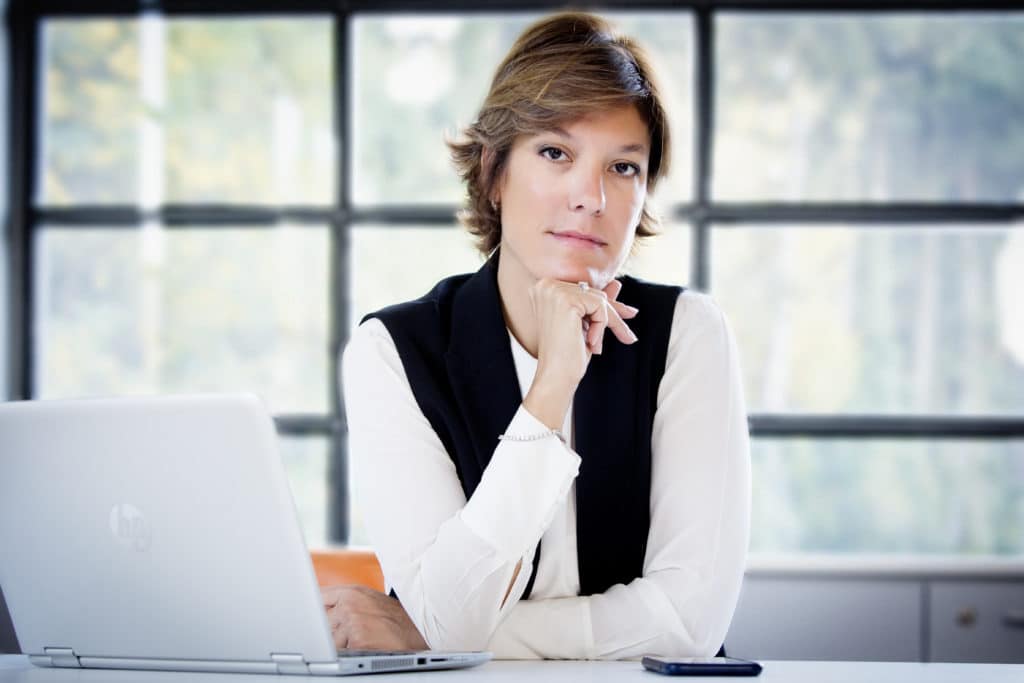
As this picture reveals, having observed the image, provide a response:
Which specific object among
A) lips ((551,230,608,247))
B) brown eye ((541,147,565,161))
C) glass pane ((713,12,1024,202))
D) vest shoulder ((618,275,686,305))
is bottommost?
vest shoulder ((618,275,686,305))

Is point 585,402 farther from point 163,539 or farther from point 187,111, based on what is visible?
point 187,111

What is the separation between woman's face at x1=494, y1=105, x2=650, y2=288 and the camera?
170cm

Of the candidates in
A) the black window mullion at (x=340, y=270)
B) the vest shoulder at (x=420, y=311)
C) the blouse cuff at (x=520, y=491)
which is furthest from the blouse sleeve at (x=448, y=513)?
the black window mullion at (x=340, y=270)

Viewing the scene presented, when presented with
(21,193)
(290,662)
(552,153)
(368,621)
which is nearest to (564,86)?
(552,153)

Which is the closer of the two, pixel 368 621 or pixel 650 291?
pixel 368 621

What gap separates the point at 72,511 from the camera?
1197mm

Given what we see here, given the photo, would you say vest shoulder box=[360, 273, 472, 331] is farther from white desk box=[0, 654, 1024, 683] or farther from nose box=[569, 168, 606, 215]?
white desk box=[0, 654, 1024, 683]

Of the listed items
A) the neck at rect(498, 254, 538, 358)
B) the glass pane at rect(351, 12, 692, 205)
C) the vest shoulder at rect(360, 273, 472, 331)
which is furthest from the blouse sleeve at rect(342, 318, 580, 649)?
the glass pane at rect(351, 12, 692, 205)

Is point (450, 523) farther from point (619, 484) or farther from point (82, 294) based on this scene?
point (82, 294)

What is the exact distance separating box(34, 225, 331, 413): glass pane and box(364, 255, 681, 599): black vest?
2.15m

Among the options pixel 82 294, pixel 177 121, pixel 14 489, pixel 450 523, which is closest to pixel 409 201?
pixel 177 121

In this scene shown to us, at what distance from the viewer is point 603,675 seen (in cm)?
125

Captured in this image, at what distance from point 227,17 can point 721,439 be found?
295 centimetres

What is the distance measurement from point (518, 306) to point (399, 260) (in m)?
2.10
